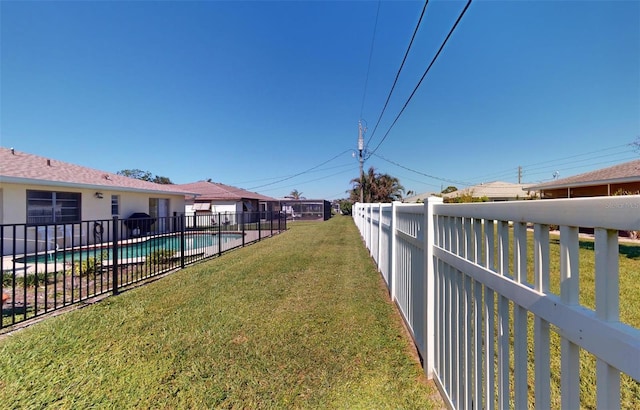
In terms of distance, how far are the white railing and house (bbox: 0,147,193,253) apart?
7.28 m

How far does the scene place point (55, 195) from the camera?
37.4 feet

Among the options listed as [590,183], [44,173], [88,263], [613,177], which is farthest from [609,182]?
[44,173]

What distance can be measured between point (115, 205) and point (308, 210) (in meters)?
20.7

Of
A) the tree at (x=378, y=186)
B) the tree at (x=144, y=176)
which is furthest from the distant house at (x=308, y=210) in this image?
the tree at (x=144, y=176)

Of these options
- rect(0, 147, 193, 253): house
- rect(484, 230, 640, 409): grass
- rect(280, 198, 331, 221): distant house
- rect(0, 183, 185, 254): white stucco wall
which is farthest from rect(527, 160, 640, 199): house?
rect(0, 183, 185, 254): white stucco wall

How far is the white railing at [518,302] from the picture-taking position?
72 cm

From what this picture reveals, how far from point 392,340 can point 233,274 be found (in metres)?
4.00

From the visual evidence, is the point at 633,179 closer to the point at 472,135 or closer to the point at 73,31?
the point at 472,135

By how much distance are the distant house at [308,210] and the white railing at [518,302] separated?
1129 inches

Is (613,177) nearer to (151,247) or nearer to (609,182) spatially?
(609,182)

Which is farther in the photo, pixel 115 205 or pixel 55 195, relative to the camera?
pixel 115 205

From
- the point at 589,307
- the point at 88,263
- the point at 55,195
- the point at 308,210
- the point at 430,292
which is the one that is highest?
the point at 55,195

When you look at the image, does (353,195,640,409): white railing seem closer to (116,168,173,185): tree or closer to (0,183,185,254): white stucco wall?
(0,183,185,254): white stucco wall

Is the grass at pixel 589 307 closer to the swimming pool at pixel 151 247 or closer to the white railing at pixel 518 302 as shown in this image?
the white railing at pixel 518 302
